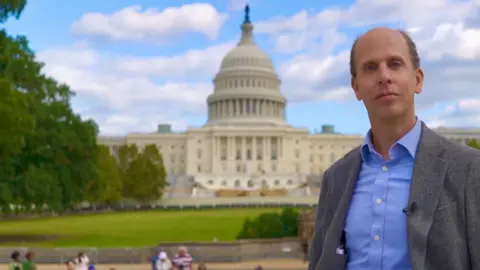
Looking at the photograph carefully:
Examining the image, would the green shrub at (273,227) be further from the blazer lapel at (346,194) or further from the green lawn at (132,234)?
the blazer lapel at (346,194)

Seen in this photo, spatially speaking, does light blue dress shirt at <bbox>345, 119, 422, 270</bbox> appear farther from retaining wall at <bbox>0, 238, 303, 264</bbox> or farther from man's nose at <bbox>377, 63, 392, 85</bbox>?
retaining wall at <bbox>0, 238, 303, 264</bbox>

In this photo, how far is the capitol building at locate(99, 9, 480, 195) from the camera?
137 m

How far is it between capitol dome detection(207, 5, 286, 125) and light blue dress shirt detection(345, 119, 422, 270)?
13830 centimetres

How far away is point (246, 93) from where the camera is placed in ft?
469

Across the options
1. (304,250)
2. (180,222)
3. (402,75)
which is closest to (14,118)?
(304,250)

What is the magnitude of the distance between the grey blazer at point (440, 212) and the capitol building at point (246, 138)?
121806 millimetres

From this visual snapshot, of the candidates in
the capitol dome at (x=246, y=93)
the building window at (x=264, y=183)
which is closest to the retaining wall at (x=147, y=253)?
the building window at (x=264, y=183)

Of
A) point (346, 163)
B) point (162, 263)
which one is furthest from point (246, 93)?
point (346, 163)

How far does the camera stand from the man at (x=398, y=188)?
264 cm

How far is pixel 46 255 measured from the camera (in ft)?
87.6

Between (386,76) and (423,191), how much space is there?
50 cm

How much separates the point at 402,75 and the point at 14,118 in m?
31.0

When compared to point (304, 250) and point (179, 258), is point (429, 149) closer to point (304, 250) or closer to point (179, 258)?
point (179, 258)

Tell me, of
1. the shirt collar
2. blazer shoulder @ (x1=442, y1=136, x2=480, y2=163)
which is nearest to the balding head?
the shirt collar
